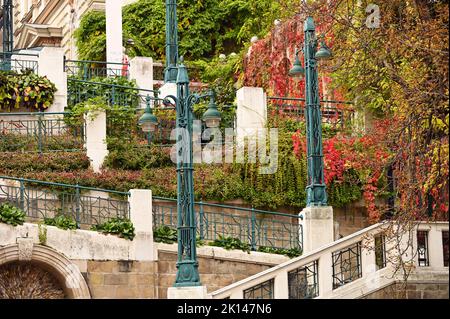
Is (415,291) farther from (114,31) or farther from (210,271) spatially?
(114,31)

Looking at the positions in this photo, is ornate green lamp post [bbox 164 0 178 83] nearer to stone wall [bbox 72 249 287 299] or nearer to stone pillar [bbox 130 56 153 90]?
stone pillar [bbox 130 56 153 90]

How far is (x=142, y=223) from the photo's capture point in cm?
2808

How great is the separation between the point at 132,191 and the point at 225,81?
1349cm

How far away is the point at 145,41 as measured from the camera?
45438 millimetres

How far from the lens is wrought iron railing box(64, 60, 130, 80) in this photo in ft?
131

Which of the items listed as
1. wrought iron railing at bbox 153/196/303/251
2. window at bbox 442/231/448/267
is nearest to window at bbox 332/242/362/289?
window at bbox 442/231/448/267

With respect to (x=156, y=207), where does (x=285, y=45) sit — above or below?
above

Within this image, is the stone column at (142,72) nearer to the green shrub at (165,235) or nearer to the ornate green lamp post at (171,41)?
the ornate green lamp post at (171,41)

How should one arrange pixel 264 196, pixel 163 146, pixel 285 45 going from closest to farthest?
pixel 264 196 < pixel 163 146 < pixel 285 45

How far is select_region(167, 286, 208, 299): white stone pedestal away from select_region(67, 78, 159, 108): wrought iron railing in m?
13.3

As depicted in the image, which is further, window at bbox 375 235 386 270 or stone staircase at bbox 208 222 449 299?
window at bbox 375 235 386 270
